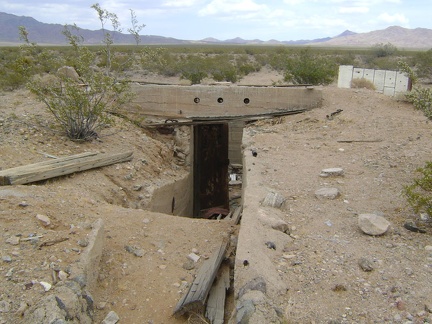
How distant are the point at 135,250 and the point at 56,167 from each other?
2.46 metres

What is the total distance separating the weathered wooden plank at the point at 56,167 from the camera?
5859 millimetres

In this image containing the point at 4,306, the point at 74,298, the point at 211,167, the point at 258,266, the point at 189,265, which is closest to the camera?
the point at 4,306

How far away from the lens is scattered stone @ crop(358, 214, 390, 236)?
4520 millimetres

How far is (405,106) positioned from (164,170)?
5908mm

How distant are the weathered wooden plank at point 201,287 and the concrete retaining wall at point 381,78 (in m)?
11.7

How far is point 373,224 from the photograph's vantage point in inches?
179

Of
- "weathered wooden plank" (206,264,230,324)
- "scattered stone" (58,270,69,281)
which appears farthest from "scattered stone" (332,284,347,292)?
"scattered stone" (58,270,69,281)

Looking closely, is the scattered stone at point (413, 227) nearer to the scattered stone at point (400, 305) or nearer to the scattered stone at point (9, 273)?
the scattered stone at point (400, 305)

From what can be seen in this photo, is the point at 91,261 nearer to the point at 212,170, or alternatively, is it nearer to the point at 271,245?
the point at 271,245

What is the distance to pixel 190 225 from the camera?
18.4 feet

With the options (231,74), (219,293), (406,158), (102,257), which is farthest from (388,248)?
(231,74)

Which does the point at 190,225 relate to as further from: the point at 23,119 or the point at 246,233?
the point at 23,119

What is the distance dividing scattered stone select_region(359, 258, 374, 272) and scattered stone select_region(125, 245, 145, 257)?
2194 mm

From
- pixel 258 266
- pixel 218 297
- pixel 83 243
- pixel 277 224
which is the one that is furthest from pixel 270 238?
pixel 83 243
